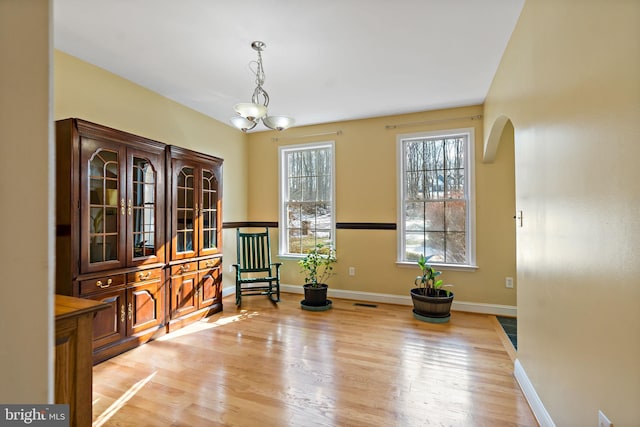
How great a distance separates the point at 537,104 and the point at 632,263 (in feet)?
3.85

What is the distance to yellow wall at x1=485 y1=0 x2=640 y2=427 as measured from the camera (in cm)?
97

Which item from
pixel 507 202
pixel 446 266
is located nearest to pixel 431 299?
pixel 446 266

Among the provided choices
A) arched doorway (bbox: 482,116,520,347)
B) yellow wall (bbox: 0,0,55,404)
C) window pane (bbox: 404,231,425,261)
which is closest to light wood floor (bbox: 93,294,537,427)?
arched doorway (bbox: 482,116,520,347)

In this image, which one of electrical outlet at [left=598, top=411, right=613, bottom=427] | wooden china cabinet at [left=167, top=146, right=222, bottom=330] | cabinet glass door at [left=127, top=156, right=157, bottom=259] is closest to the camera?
electrical outlet at [left=598, top=411, right=613, bottom=427]

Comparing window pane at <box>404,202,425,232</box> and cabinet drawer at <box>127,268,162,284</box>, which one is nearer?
cabinet drawer at <box>127,268,162,284</box>

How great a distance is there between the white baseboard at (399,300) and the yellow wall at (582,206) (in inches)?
73.7

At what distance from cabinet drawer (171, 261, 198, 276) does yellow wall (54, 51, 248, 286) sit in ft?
3.51

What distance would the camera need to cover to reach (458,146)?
157 inches

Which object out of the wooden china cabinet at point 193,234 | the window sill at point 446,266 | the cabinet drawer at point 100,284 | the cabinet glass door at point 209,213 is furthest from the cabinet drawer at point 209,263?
the window sill at point 446,266

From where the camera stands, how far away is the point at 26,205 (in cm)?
61

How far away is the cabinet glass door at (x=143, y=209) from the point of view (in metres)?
2.85

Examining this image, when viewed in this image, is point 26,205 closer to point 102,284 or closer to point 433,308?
point 102,284

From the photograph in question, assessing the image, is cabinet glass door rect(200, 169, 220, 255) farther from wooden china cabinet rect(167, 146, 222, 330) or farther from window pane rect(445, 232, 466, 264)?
window pane rect(445, 232, 466, 264)

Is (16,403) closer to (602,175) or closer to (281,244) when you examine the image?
(602,175)
